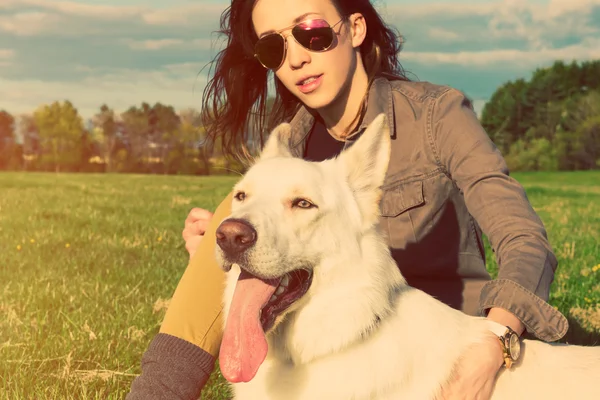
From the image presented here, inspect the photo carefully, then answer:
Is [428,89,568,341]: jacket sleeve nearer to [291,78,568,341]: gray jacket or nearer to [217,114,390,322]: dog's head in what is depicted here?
[291,78,568,341]: gray jacket

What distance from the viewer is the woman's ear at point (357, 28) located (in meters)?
4.04

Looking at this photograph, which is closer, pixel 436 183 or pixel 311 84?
pixel 436 183

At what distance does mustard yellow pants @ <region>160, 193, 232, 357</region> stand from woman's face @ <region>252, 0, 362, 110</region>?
1.24m

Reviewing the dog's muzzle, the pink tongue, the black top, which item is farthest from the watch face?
the black top

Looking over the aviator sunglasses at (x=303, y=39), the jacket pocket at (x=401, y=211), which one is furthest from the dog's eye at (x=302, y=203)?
the aviator sunglasses at (x=303, y=39)

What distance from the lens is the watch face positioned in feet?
8.71

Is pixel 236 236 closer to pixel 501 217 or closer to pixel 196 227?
pixel 501 217

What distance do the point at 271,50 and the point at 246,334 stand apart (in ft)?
6.72

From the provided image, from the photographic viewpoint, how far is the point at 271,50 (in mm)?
4016

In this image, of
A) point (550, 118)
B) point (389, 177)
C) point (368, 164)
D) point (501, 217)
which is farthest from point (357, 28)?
point (550, 118)

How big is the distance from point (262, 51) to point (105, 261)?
368cm

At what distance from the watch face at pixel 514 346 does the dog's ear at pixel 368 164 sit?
2.84 feet

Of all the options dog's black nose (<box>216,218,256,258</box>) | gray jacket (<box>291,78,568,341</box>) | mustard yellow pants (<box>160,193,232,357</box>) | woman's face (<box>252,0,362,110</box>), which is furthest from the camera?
woman's face (<box>252,0,362,110</box>)

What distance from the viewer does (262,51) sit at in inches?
159
